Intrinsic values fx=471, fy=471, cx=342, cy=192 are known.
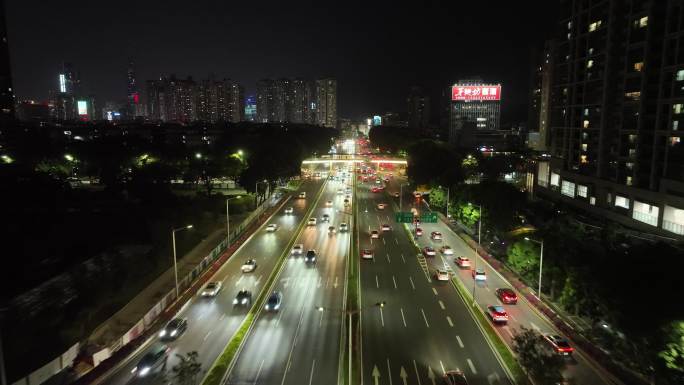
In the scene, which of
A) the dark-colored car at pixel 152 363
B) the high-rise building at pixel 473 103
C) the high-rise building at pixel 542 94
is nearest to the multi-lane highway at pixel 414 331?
the dark-colored car at pixel 152 363

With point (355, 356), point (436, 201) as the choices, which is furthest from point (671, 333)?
point (436, 201)

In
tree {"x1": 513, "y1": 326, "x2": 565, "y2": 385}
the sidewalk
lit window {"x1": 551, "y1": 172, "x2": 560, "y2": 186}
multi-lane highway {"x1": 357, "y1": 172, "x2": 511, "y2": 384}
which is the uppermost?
lit window {"x1": 551, "y1": 172, "x2": 560, "y2": 186}

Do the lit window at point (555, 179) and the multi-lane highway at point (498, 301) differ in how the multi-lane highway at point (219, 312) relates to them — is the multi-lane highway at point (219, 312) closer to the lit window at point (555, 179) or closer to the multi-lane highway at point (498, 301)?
the multi-lane highway at point (498, 301)

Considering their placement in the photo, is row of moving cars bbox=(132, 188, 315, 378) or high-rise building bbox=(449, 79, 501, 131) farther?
high-rise building bbox=(449, 79, 501, 131)

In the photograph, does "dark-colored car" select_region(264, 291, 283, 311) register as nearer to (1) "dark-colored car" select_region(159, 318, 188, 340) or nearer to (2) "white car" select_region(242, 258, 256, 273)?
(1) "dark-colored car" select_region(159, 318, 188, 340)

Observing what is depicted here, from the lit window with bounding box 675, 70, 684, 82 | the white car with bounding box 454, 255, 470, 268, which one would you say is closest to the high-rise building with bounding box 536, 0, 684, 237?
the lit window with bounding box 675, 70, 684, 82

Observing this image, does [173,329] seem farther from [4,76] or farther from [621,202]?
[4,76]

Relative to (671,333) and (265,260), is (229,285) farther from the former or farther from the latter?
(671,333)
